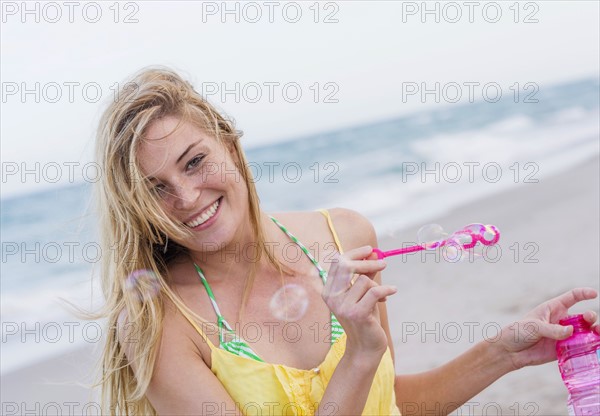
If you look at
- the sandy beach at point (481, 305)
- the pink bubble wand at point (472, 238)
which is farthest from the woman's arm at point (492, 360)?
the sandy beach at point (481, 305)

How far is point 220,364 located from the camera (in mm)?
2738

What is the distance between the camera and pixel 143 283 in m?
2.78

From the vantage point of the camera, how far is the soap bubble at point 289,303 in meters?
2.91

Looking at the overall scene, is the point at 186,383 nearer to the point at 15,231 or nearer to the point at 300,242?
the point at 300,242

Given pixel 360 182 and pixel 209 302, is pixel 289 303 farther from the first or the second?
pixel 360 182

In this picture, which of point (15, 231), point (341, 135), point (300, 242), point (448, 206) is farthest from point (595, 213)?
point (341, 135)

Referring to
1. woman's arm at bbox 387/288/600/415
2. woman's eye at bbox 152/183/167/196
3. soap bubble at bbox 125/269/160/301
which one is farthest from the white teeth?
woman's arm at bbox 387/288/600/415

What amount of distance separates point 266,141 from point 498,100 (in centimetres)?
733

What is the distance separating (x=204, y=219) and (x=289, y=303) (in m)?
0.48

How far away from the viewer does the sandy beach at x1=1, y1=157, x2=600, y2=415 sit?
14.8 ft

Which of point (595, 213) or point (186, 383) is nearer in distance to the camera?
point (186, 383)

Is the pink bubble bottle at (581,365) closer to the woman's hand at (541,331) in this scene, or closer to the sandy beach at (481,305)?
the woman's hand at (541,331)

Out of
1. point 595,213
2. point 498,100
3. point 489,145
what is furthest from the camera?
point 498,100

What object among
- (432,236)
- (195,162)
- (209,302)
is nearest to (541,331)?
(432,236)
